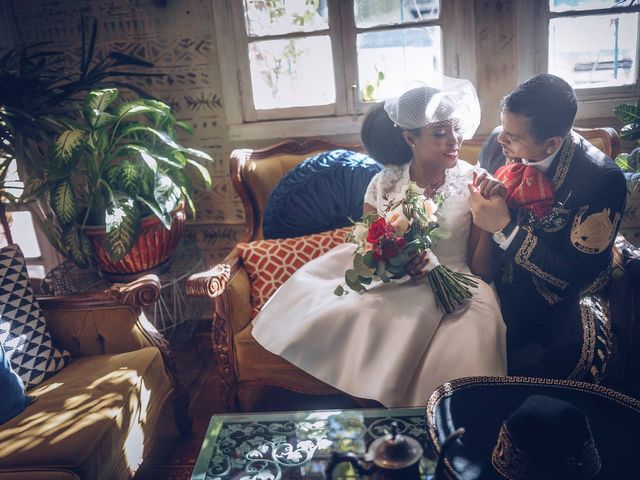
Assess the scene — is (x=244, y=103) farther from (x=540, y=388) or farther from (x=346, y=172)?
(x=540, y=388)

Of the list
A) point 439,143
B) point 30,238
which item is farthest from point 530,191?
point 30,238

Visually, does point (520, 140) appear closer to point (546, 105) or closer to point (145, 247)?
point (546, 105)

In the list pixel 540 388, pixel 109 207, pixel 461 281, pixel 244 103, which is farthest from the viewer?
pixel 244 103

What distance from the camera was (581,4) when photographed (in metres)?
2.74

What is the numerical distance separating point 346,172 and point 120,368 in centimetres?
125

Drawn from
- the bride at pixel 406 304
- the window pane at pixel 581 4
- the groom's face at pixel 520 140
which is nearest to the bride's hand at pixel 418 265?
the bride at pixel 406 304

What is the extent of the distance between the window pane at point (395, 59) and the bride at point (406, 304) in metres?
0.72

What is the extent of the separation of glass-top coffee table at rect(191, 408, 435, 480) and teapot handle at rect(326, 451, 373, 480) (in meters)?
0.24

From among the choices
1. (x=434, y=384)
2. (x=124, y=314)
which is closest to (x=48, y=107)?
(x=124, y=314)

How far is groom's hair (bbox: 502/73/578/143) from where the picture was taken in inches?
72.4

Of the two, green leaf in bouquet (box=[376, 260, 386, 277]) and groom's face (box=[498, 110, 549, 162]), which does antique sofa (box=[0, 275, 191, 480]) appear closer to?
green leaf in bouquet (box=[376, 260, 386, 277])

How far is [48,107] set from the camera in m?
2.70

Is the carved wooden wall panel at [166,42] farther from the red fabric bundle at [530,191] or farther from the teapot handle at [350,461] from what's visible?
the teapot handle at [350,461]

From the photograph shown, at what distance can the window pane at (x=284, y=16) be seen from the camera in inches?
117
